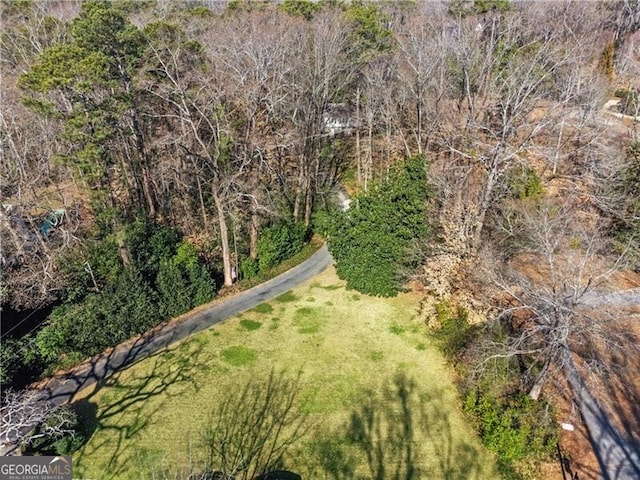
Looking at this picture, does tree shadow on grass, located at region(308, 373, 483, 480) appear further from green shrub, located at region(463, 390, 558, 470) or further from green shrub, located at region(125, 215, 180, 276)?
green shrub, located at region(125, 215, 180, 276)

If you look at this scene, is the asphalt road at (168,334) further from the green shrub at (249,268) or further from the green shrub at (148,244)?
the green shrub at (148,244)

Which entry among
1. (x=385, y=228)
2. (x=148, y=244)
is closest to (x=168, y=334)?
(x=148, y=244)

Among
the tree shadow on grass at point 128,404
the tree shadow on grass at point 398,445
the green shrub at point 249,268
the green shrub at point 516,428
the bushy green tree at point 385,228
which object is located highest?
the bushy green tree at point 385,228

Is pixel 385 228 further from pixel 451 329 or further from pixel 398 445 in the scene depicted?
pixel 398 445

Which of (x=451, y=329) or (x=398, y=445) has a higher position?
(x=451, y=329)

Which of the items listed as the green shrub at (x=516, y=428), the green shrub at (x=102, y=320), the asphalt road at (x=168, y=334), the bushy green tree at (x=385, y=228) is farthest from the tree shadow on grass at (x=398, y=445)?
the green shrub at (x=102, y=320)

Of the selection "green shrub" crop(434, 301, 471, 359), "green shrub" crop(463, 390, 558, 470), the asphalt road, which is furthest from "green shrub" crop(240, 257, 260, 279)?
"green shrub" crop(463, 390, 558, 470)
